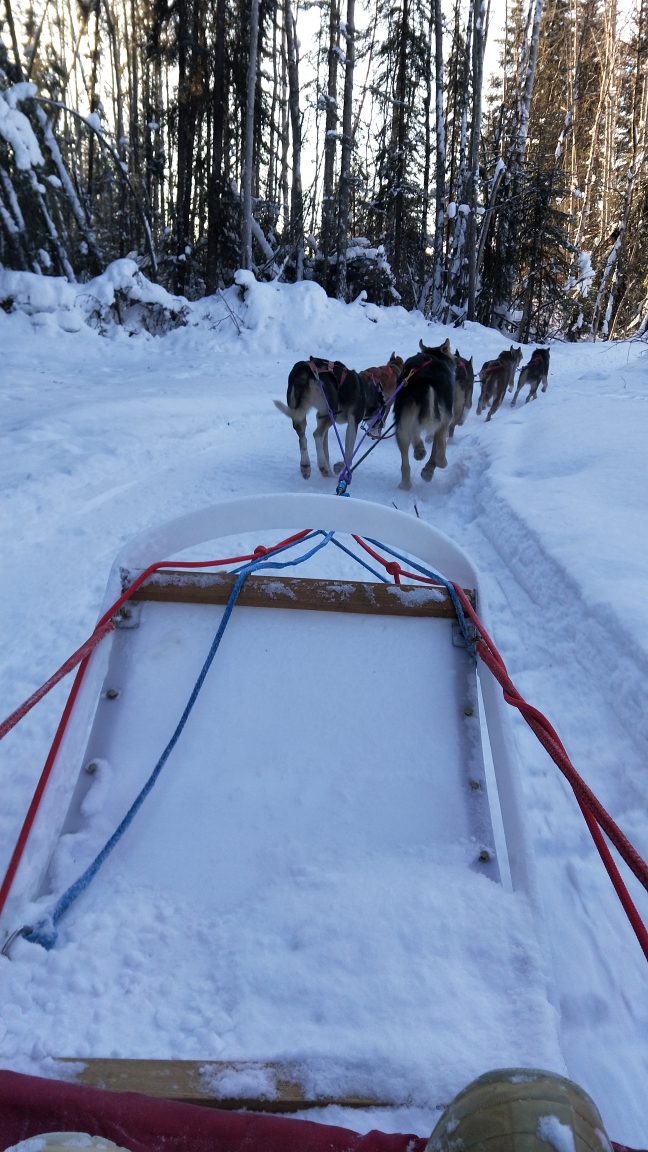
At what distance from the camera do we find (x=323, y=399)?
5.55 meters

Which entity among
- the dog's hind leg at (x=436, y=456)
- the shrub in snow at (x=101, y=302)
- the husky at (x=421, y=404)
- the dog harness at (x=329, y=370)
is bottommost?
the dog's hind leg at (x=436, y=456)

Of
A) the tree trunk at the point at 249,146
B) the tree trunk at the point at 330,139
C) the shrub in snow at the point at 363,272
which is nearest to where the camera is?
the tree trunk at the point at 249,146

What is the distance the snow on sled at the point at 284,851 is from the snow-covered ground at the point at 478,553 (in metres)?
0.04

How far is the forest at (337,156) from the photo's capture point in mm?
13078

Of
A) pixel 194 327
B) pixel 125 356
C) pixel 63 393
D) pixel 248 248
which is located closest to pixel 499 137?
pixel 248 248

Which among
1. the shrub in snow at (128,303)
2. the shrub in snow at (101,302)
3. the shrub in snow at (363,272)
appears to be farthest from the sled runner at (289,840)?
the shrub in snow at (363,272)

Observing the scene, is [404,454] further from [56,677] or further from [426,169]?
[426,169]

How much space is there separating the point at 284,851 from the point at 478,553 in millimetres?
2871

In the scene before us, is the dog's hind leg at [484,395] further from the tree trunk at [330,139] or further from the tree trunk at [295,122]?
the tree trunk at [330,139]

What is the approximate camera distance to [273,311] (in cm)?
1262

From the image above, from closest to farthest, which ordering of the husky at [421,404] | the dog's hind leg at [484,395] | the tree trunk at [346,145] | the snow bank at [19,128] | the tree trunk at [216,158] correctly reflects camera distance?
the husky at [421,404] < the dog's hind leg at [484,395] < the snow bank at [19,128] < the tree trunk at [216,158] < the tree trunk at [346,145]

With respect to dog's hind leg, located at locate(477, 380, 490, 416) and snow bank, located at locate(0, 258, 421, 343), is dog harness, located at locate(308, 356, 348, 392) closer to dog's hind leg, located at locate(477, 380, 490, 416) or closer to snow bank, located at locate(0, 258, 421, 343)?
dog's hind leg, located at locate(477, 380, 490, 416)

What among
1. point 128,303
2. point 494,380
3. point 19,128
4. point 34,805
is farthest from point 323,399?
point 19,128

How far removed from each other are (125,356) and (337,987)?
36.2 ft
